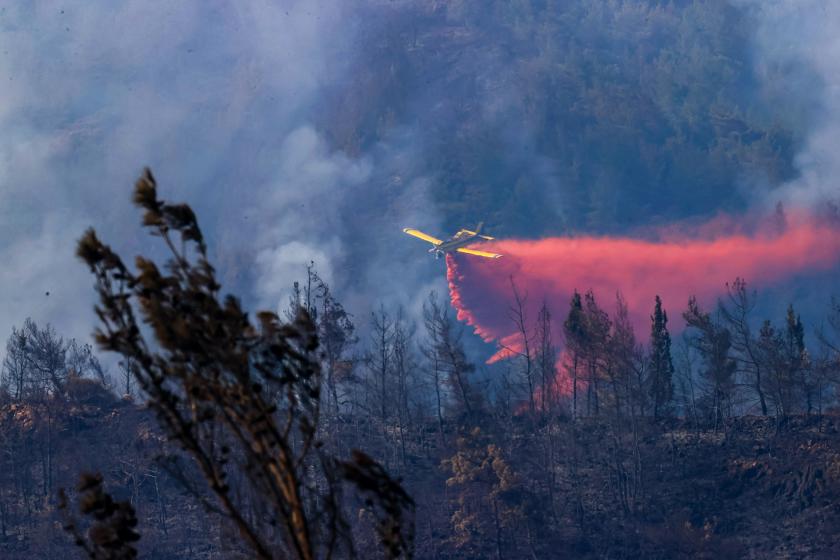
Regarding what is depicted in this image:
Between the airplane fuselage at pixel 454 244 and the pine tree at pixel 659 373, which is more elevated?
the airplane fuselage at pixel 454 244

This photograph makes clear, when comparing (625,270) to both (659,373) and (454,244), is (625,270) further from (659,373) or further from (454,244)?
(659,373)

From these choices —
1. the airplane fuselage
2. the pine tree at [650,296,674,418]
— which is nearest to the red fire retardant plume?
the airplane fuselage

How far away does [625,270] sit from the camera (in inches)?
5231

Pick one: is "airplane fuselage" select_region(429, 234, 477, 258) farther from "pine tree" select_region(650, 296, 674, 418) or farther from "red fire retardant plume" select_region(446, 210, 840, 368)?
"pine tree" select_region(650, 296, 674, 418)

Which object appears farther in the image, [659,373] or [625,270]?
[625,270]

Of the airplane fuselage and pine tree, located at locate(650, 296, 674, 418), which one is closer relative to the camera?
pine tree, located at locate(650, 296, 674, 418)

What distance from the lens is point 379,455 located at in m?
72.8

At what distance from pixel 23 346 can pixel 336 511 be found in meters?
63.9

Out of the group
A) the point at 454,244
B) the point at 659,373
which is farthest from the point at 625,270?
the point at 659,373

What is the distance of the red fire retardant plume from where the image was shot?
12319 centimetres

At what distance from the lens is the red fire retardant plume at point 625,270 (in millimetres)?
123188

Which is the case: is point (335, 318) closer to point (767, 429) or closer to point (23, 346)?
point (23, 346)

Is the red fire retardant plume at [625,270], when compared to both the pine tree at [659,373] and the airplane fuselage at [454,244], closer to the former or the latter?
the airplane fuselage at [454,244]

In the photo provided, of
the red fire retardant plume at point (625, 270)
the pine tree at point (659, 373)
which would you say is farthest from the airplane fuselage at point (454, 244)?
the pine tree at point (659, 373)
